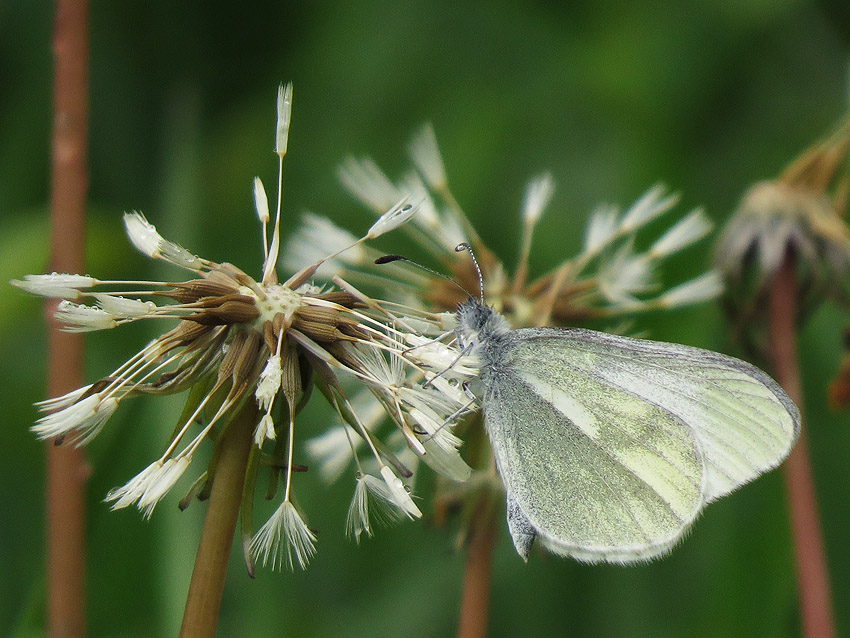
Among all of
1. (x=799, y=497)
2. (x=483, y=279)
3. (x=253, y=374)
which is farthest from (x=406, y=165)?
(x=253, y=374)

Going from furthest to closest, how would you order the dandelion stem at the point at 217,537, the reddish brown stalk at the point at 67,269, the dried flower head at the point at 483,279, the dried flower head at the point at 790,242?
the dried flower head at the point at 790,242
the dried flower head at the point at 483,279
the reddish brown stalk at the point at 67,269
the dandelion stem at the point at 217,537

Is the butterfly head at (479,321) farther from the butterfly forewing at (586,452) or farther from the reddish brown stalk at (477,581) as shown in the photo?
the reddish brown stalk at (477,581)

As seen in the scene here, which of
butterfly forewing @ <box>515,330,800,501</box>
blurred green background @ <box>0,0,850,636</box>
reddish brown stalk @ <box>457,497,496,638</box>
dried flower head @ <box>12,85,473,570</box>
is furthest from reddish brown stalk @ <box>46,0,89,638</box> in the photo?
butterfly forewing @ <box>515,330,800,501</box>

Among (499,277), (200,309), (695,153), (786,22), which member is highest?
(786,22)

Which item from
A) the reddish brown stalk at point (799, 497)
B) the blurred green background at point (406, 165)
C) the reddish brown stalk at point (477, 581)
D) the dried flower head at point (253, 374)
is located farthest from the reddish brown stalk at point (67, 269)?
the reddish brown stalk at point (799, 497)

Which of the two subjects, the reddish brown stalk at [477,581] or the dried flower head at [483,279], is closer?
the reddish brown stalk at [477,581]

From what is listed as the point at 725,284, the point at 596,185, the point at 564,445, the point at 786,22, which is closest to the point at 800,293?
the point at 725,284

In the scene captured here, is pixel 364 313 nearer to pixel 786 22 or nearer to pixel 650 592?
pixel 650 592
